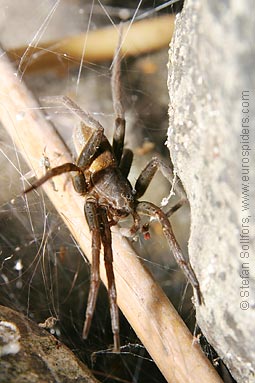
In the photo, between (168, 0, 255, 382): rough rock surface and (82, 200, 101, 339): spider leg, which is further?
(82, 200, 101, 339): spider leg

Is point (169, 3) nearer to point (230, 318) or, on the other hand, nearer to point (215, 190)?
point (215, 190)

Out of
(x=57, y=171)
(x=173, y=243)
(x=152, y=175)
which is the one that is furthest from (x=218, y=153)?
→ (x=152, y=175)

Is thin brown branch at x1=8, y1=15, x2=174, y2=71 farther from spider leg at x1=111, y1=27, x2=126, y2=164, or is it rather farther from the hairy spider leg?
the hairy spider leg

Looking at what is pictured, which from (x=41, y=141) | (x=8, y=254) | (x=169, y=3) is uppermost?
(x=169, y=3)

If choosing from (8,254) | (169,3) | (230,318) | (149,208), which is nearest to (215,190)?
(230,318)

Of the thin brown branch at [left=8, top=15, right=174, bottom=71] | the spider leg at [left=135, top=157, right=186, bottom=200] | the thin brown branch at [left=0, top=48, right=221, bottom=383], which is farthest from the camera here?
the thin brown branch at [left=8, top=15, right=174, bottom=71]

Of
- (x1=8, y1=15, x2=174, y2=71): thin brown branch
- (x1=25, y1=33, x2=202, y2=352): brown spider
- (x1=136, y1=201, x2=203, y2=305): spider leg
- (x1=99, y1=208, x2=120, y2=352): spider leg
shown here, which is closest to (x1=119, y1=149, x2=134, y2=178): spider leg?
(x1=25, y1=33, x2=202, y2=352): brown spider
